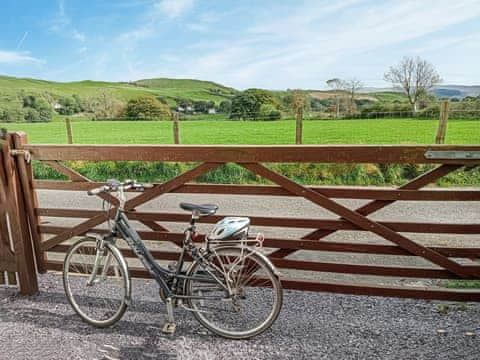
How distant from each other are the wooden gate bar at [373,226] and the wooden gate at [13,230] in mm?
2289

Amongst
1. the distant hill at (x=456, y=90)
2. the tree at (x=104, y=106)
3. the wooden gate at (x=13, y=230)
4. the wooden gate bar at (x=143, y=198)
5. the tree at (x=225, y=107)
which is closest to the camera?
the wooden gate bar at (x=143, y=198)

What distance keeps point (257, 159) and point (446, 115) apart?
7978 millimetres

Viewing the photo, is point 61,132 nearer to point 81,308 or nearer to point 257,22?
point 257,22

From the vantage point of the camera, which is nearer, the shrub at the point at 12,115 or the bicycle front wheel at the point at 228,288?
the bicycle front wheel at the point at 228,288

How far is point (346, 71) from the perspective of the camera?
18.6 metres

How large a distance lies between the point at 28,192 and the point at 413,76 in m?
16.9

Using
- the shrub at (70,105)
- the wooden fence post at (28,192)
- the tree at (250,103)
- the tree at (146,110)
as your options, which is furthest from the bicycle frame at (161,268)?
the shrub at (70,105)

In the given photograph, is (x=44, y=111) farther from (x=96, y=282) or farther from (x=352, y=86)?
(x=96, y=282)

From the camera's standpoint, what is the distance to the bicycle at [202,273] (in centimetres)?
240

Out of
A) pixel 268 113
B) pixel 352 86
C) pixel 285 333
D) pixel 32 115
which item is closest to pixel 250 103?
pixel 268 113

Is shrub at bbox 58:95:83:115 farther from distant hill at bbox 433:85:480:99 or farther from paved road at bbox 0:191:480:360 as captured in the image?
paved road at bbox 0:191:480:360

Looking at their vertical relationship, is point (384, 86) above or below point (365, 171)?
above

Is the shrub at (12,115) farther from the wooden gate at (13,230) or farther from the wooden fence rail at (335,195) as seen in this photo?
the wooden fence rail at (335,195)

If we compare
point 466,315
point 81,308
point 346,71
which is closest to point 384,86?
point 346,71
